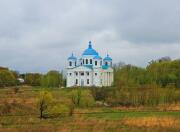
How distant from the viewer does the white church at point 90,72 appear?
97188mm

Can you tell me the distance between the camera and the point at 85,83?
97.8 meters

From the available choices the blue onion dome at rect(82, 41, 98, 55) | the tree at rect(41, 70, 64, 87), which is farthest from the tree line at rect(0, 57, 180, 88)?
the blue onion dome at rect(82, 41, 98, 55)

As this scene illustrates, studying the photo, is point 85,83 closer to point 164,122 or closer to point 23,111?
point 23,111

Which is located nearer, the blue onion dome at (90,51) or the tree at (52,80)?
the blue onion dome at (90,51)

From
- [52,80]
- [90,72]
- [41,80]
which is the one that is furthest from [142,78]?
[41,80]

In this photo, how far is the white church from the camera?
3826 inches

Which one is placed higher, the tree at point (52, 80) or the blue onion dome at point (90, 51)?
the blue onion dome at point (90, 51)

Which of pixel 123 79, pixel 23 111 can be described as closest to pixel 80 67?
pixel 123 79

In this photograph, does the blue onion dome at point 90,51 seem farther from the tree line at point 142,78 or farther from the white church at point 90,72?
the tree line at point 142,78

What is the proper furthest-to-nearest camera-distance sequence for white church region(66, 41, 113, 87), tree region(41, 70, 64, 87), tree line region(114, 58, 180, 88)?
tree region(41, 70, 64, 87) < white church region(66, 41, 113, 87) < tree line region(114, 58, 180, 88)

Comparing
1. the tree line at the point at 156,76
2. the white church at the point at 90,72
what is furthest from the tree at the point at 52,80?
the tree line at the point at 156,76

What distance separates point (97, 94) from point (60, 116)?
83.2ft

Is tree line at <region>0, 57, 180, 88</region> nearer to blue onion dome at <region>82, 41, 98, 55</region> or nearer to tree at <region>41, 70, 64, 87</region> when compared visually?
tree at <region>41, 70, 64, 87</region>

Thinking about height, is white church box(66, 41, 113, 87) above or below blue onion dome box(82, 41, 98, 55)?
below
